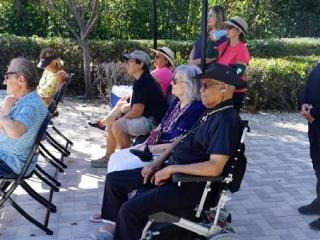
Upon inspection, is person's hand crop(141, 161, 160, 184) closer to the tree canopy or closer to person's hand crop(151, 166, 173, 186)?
person's hand crop(151, 166, 173, 186)

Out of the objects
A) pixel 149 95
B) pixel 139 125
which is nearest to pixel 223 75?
pixel 149 95

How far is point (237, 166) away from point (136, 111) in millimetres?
1850

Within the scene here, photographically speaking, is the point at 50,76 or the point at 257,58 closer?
the point at 50,76

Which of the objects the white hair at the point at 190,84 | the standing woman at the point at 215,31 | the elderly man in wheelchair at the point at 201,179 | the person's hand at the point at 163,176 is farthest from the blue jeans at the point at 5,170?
the standing woman at the point at 215,31

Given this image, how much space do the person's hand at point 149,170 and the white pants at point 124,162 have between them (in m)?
0.27

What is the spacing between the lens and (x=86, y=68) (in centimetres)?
930

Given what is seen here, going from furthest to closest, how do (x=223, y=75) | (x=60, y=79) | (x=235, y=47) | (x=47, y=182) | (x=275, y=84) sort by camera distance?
(x=275, y=84), (x=60, y=79), (x=235, y=47), (x=47, y=182), (x=223, y=75)

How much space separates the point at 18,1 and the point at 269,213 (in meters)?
10.9

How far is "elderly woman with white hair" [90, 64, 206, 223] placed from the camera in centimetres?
387

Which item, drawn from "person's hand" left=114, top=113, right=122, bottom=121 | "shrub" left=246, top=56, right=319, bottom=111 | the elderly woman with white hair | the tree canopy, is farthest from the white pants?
the tree canopy

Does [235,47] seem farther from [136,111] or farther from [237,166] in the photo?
[237,166]

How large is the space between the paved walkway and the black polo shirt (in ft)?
3.50

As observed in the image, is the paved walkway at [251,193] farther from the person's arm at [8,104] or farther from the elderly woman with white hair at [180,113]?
the person's arm at [8,104]

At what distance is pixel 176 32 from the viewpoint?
539 inches
